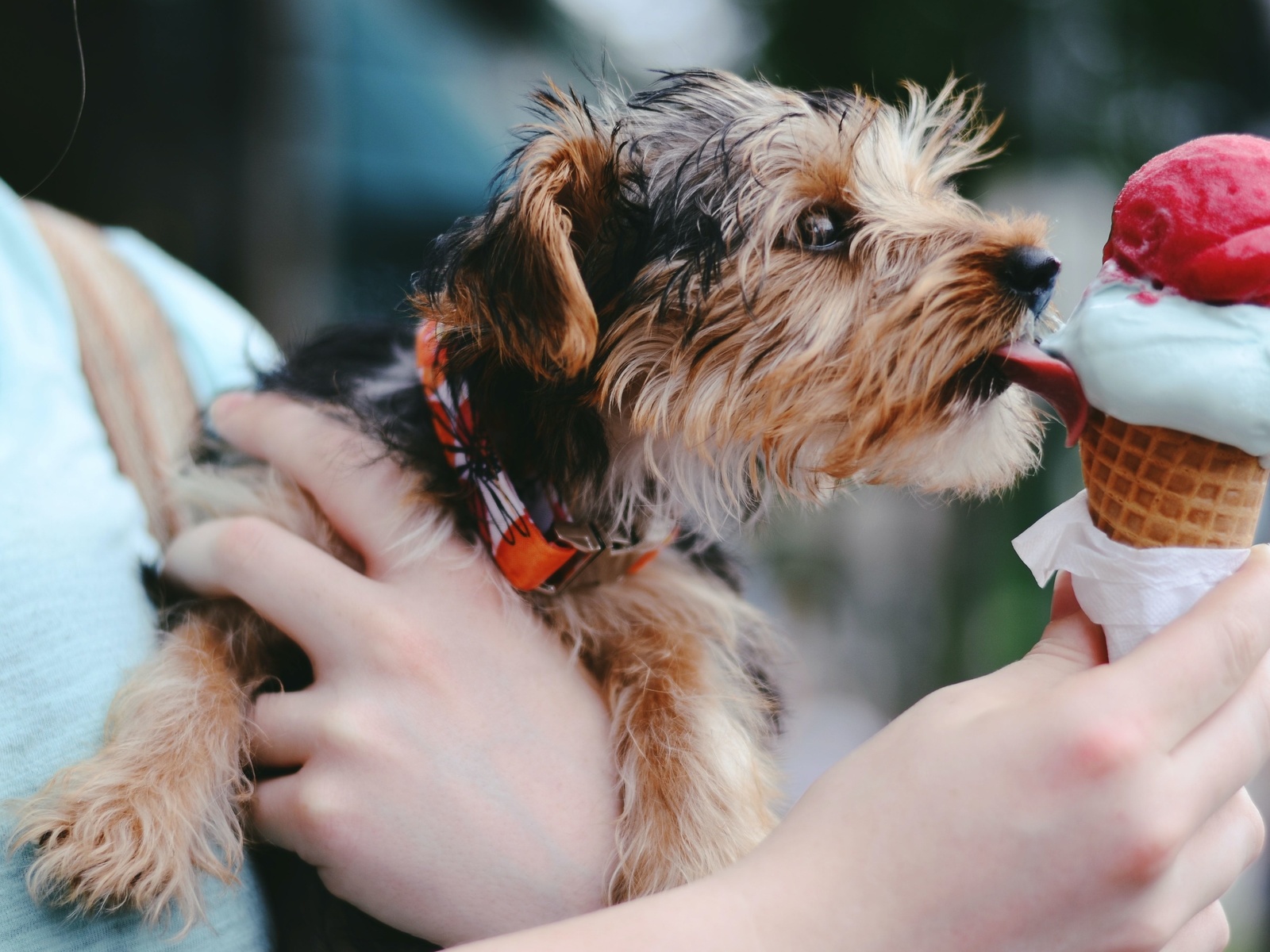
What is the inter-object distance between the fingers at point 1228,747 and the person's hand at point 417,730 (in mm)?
1010

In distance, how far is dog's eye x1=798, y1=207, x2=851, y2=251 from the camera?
6.34ft

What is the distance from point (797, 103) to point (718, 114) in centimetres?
18

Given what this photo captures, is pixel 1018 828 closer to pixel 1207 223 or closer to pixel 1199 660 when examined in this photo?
pixel 1199 660

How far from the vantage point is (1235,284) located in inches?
44.1

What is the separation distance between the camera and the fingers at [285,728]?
5.44 ft

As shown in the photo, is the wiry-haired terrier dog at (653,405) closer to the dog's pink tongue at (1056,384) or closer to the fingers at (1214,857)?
the dog's pink tongue at (1056,384)

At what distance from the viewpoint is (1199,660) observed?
1017 millimetres

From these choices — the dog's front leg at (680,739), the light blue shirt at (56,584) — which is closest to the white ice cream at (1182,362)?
the dog's front leg at (680,739)

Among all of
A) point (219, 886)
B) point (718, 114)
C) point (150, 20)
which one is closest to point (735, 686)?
point (219, 886)

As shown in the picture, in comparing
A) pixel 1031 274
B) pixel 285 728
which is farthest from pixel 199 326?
pixel 1031 274

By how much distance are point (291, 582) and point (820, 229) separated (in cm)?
129

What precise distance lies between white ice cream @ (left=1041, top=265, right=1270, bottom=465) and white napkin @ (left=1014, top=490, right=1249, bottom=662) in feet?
0.53

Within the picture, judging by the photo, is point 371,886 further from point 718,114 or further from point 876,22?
point 876,22

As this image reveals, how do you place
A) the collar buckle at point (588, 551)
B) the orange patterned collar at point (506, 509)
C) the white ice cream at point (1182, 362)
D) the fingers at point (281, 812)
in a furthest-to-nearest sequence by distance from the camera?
1. the collar buckle at point (588, 551)
2. the orange patterned collar at point (506, 509)
3. the fingers at point (281, 812)
4. the white ice cream at point (1182, 362)
